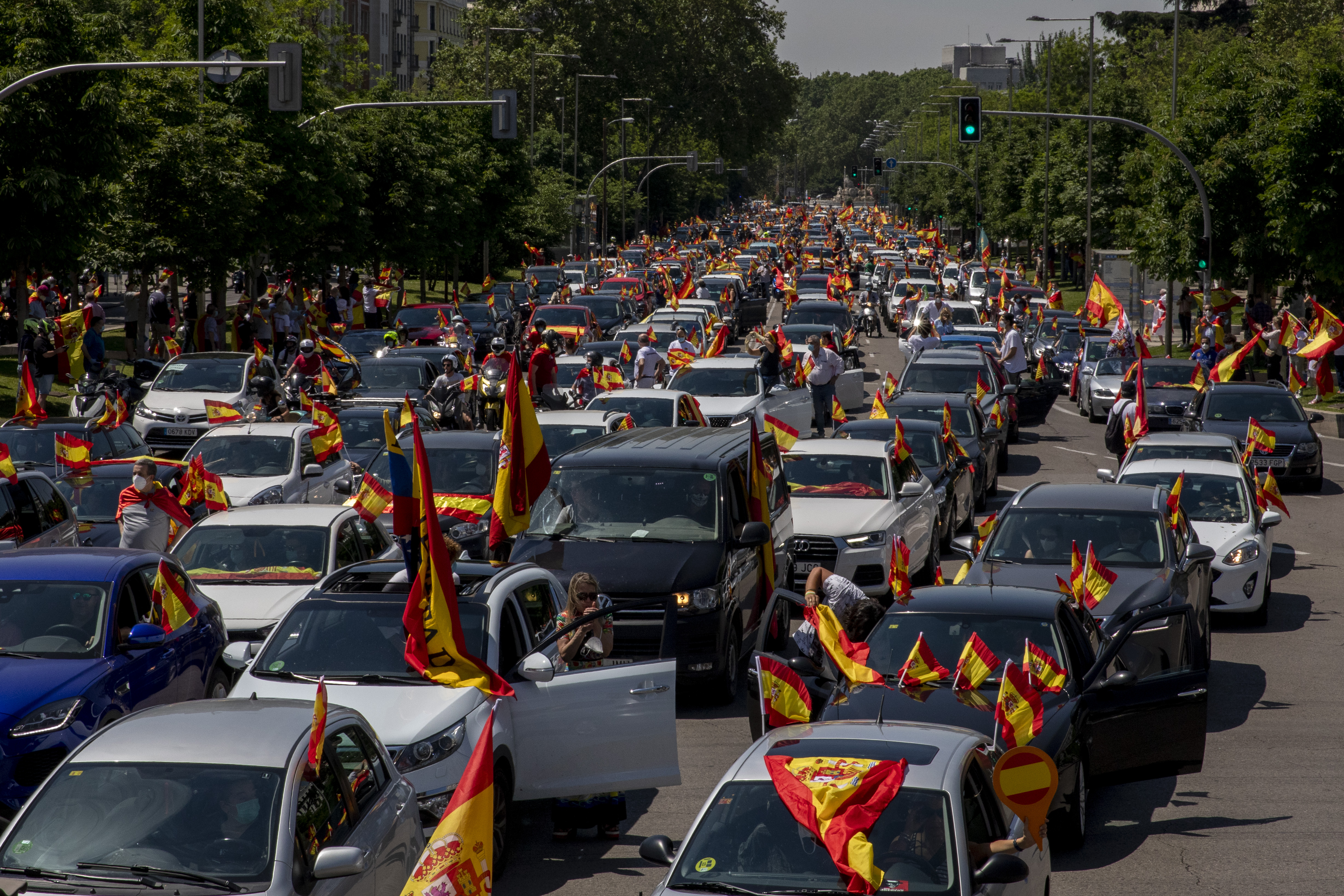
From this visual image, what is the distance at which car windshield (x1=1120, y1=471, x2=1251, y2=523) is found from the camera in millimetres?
17172

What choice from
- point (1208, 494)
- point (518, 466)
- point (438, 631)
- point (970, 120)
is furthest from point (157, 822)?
point (970, 120)

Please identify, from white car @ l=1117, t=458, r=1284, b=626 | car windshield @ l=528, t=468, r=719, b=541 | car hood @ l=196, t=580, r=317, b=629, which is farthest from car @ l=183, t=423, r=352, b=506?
white car @ l=1117, t=458, r=1284, b=626

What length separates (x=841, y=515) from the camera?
1692 centimetres

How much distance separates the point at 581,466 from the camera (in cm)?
1395

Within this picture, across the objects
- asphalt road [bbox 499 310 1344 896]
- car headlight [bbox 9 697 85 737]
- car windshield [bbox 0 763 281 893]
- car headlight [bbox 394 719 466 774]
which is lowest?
asphalt road [bbox 499 310 1344 896]

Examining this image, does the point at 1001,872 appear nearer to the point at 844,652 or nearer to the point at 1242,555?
the point at 844,652

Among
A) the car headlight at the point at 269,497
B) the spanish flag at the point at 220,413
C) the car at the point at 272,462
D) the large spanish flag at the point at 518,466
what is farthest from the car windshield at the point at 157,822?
the spanish flag at the point at 220,413

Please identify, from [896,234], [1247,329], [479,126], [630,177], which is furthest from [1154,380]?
[896,234]

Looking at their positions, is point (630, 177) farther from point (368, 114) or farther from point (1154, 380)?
point (1154, 380)

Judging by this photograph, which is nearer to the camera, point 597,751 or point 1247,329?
point 597,751

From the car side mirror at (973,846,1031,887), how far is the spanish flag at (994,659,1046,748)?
253cm

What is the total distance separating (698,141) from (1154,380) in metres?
82.2

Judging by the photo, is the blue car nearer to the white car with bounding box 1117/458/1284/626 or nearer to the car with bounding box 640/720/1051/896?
the car with bounding box 640/720/1051/896

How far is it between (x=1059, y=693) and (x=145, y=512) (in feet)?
28.8
